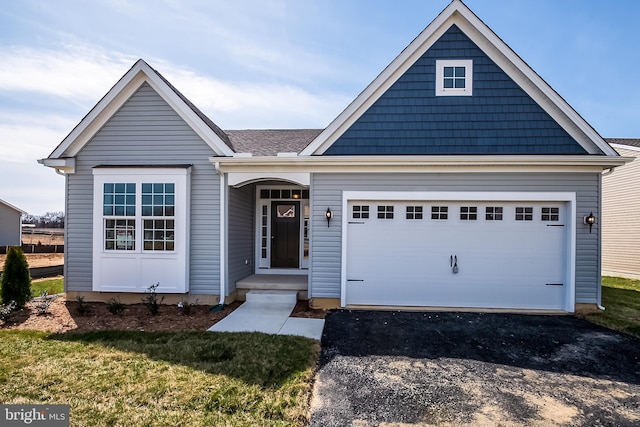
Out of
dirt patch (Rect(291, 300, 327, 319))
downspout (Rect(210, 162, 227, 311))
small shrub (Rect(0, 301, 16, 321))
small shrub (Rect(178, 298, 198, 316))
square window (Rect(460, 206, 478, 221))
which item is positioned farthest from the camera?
downspout (Rect(210, 162, 227, 311))

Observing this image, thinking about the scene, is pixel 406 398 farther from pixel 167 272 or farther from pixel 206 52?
pixel 206 52

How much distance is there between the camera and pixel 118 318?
267 inches

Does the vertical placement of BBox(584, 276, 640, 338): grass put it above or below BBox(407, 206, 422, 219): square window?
below

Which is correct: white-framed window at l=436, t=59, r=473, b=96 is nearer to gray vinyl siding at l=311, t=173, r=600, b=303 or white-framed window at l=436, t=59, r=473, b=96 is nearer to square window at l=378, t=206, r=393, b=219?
gray vinyl siding at l=311, t=173, r=600, b=303

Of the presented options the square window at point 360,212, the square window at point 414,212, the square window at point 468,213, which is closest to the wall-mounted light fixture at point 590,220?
the square window at point 468,213

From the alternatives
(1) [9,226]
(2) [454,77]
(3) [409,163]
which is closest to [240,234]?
(3) [409,163]

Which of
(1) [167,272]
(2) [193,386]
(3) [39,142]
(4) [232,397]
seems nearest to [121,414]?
(2) [193,386]

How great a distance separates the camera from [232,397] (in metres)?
3.66

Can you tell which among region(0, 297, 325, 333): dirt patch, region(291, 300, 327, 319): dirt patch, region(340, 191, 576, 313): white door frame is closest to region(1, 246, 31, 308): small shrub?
region(0, 297, 325, 333): dirt patch

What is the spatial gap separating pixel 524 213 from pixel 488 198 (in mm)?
918

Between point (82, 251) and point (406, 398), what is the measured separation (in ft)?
26.1

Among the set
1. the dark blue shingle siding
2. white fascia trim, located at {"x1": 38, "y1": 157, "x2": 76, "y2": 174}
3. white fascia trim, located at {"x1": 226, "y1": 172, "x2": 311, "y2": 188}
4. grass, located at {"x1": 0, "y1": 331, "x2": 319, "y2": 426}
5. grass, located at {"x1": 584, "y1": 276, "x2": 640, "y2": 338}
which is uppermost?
the dark blue shingle siding

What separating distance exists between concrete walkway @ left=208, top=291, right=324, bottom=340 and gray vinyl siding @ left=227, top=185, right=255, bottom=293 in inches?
33.4

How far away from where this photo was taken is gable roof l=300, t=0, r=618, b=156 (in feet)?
24.6
